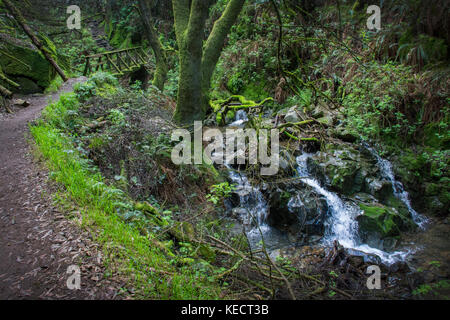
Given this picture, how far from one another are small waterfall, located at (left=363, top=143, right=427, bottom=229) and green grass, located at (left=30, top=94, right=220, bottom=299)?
17.2 ft

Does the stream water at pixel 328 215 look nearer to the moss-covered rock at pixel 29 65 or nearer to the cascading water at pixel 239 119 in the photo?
the cascading water at pixel 239 119

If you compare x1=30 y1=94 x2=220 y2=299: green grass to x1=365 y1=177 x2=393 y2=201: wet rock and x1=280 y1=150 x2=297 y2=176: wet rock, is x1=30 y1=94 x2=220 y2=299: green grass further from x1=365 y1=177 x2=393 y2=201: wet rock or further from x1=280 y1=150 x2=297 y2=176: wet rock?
x1=365 y1=177 x2=393 y2=201: wet rock

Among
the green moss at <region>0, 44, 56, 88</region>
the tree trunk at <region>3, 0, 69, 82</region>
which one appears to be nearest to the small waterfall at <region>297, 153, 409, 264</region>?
the tree trunk at <region>3, 0, 69, 82</region>

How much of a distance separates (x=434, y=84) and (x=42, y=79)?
39.7ft

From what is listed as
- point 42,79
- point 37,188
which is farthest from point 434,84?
point 42,79

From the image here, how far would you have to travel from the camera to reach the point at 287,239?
17.1 feet

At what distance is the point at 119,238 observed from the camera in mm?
2857

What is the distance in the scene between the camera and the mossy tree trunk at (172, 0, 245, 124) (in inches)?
217

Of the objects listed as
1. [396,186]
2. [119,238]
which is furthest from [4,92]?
[396,186]

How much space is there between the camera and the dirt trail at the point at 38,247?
2.18 m

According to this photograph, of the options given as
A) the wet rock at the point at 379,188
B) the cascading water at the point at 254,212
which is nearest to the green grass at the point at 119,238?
the cascading water at the point at 254,212

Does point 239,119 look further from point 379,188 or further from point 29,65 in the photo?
point 29,65

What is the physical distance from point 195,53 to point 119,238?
452cm

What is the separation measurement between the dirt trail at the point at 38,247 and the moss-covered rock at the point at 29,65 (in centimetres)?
A: 583
